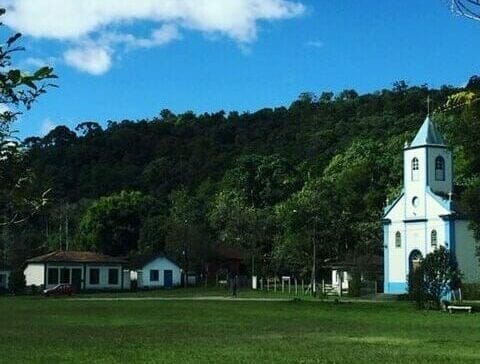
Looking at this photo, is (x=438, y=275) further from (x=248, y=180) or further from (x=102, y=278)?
(x=248, y=180)

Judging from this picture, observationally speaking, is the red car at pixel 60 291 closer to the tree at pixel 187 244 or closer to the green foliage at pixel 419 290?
the tree at pixel 187 244

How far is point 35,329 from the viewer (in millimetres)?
27297

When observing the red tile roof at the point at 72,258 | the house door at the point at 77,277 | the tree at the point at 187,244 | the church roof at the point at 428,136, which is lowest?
the house door at the point at 77,277

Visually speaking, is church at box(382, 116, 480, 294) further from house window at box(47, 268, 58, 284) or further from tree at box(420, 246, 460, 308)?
house window at box(47, 268, 58, 284)

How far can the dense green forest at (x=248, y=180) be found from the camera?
74062 mm

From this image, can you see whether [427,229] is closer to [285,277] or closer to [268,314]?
[285,277]

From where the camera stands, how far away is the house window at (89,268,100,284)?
7900cm

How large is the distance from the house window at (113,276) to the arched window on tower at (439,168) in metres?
31.9

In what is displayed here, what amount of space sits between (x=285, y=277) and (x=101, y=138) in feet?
188

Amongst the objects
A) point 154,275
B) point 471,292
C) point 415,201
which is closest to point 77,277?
point 154,275

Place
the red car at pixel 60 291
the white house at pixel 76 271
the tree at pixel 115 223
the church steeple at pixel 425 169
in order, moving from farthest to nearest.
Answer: the tree at pixel 115 223, the white house at pixel 76 271, the red car at pixel 60 291, the church steeple at pixel 425 169

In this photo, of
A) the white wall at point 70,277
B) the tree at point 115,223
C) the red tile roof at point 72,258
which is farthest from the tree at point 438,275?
Answer: the tree at point 115,223

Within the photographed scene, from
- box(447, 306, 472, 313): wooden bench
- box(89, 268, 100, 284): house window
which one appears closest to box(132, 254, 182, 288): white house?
box(89, 268, 100, 284): house window

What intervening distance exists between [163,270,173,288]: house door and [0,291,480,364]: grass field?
143 ft
